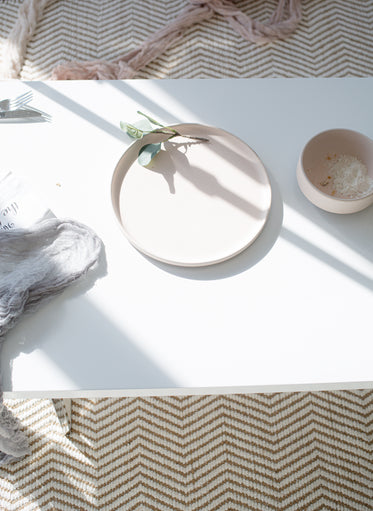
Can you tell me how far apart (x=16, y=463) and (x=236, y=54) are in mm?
1193

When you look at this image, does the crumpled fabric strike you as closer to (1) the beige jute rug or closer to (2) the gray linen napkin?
(2) the gray linen napkin

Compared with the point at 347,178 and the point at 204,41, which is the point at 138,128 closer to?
the point at 347,178

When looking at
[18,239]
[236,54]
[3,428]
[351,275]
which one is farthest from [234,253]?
[236,54]

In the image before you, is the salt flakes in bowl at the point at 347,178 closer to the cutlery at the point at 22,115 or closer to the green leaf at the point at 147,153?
the green leaf at the point at 147,153

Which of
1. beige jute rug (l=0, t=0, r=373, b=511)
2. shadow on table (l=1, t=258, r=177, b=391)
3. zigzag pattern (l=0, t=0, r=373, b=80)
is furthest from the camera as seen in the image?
zigzag pattern (l=0, t=0, r=373, b=80)

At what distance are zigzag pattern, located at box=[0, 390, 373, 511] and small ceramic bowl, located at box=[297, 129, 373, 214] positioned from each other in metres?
0.50

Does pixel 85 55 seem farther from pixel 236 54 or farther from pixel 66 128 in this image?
pixel 66 128

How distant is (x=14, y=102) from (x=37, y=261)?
1.07ft

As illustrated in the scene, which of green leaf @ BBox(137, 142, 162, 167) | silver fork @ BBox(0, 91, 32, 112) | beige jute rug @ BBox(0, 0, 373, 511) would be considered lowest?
beige jute rug @ BBox(0, 0, 373, 511)

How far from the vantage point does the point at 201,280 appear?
810 mm

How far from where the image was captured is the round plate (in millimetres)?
829

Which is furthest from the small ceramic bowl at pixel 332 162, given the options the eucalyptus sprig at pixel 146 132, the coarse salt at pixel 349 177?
the eucalyptus sprig at pixel 146 132

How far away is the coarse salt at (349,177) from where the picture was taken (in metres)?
0.84

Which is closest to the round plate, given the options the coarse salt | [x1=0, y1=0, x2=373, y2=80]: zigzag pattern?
the coarse salt
